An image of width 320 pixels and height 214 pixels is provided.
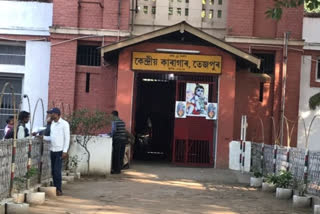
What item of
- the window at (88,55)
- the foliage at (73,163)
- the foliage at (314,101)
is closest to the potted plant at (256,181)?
the foliage at (73,163)

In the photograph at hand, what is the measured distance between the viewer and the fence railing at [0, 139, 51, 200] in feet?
26.1

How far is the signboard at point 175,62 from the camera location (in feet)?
53.3

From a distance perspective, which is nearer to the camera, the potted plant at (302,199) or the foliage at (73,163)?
the potted plant at (302,199)

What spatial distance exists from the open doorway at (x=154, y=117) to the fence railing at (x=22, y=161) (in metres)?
9.66

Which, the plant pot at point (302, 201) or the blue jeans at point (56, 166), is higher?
the blue jeans at point (56, 166)

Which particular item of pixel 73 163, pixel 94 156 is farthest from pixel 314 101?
pixel 73 163

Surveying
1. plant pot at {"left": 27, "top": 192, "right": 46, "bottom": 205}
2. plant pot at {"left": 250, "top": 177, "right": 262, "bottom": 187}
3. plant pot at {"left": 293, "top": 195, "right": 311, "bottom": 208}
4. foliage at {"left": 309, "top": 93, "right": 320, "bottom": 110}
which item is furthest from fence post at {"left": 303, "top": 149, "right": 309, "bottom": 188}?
foliage at {"left": 309, "top": 93, "right": 320, "bottom": 110}

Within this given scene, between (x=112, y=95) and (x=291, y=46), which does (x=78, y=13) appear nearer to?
(x=112, y=95)

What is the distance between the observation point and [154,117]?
2148cm

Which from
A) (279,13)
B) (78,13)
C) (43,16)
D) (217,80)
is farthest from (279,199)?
(43,16)

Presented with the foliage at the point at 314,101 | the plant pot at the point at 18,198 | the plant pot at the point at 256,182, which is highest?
the foliage at the point at 314,101

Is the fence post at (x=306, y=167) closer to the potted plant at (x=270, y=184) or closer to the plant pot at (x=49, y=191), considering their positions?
the potted plant at (x=270, y=184)

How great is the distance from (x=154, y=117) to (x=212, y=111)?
5525 millimetres

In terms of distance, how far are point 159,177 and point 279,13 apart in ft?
20.2
